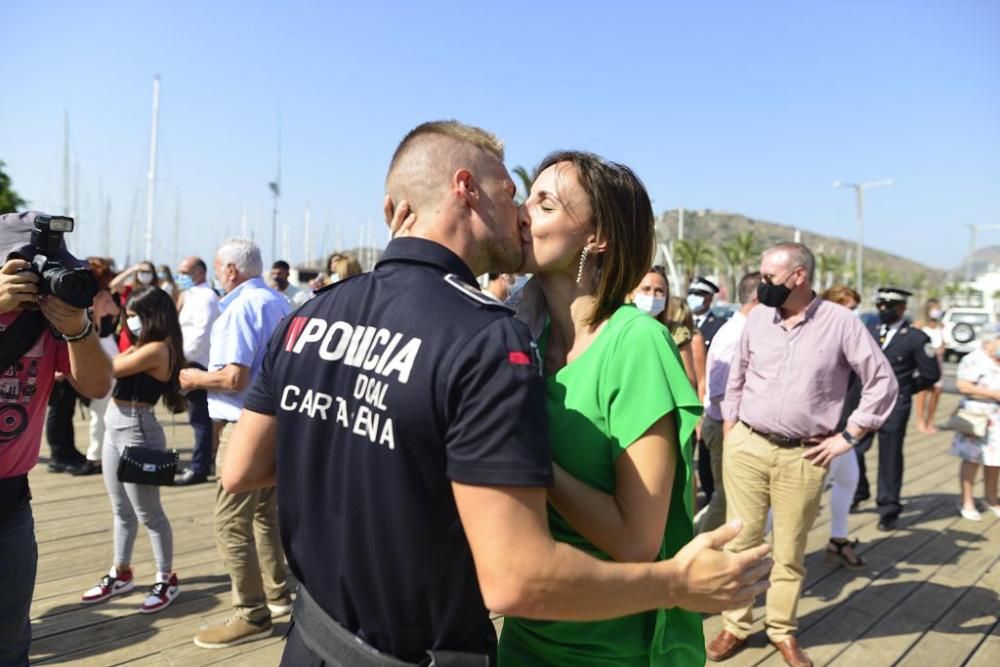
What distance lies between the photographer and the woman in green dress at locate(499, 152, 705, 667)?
1400 mm

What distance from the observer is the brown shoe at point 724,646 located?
12.0 ft

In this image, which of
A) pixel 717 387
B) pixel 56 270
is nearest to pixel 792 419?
pixel 717 387

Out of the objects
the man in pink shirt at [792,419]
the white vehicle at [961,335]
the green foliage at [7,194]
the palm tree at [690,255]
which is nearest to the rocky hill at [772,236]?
the palm tree at [690,255]

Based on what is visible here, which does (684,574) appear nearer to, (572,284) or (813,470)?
(572,284)

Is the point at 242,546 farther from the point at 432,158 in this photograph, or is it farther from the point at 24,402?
the point at 432,158

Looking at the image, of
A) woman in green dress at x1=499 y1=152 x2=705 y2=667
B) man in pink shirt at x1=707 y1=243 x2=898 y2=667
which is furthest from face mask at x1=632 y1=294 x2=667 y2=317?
woman in green dress at x1=499 y1=152 x2=705 y2=667

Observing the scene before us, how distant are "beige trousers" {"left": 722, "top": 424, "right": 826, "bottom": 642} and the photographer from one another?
319 centimetres

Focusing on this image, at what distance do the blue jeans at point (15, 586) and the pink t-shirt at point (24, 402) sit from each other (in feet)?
0.58

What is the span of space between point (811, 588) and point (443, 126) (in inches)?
173

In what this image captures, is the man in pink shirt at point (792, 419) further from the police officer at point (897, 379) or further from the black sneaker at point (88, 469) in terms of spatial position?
the black sneaker at point (88, 469)

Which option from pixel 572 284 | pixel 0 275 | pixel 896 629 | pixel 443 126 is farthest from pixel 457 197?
pixel 896 629

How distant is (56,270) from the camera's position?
7.13ft

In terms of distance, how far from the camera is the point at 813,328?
3824mm

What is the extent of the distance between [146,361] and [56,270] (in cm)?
235
